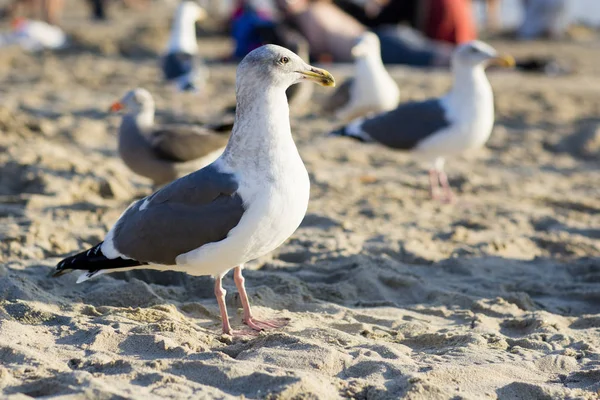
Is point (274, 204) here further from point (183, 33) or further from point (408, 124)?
point (183, 33)

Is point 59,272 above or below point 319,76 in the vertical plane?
below

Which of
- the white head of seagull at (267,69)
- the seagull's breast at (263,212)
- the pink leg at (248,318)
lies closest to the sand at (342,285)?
the pink leg at (248,318)

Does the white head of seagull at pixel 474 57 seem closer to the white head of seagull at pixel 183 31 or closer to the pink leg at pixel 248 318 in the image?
the pink leg at pixel 248 318

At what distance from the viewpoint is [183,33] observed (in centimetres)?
1095

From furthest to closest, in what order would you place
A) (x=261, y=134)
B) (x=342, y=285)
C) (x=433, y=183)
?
(x=433, y=183)
(x=342, y=285)
(x=261, y=134)

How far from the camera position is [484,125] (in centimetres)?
716

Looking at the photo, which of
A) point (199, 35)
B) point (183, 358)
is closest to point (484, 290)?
→ point (183, 358)

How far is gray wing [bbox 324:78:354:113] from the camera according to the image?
905cm

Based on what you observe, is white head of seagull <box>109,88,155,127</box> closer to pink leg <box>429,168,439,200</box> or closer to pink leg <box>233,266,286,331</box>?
pink leg <box>429,168,439,200</box>

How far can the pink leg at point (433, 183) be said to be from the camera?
703cm

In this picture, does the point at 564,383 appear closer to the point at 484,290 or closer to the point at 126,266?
the point at 484,290

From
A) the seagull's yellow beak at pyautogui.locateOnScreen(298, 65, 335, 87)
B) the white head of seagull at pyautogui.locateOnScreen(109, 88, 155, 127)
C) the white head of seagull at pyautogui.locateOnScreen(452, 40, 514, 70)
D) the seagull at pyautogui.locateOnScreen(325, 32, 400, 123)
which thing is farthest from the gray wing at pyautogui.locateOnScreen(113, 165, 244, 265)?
the seagull at pyautogui.locateOnScreen(325, 32, 400, 123)

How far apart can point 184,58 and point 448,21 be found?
5174 mm

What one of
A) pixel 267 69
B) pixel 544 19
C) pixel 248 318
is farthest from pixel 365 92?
pixel 544 19
